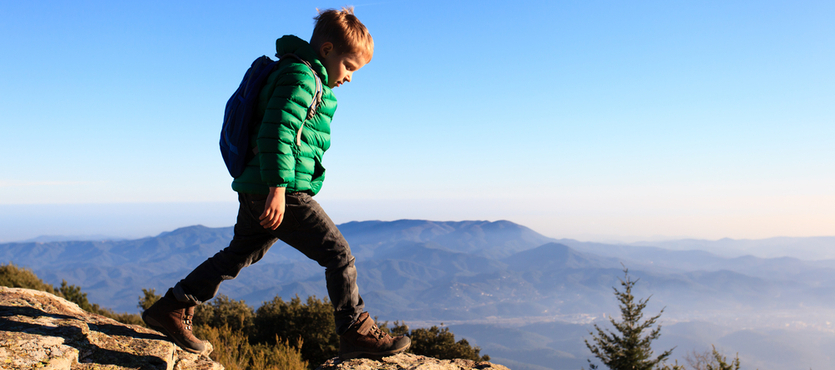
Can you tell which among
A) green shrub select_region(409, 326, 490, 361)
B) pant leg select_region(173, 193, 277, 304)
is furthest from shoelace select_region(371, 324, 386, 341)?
green shrub select_region(409, 326, 490, 361)

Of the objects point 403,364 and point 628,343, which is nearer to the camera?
point 403,364

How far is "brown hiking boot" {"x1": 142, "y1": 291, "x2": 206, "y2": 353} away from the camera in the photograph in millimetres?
3166

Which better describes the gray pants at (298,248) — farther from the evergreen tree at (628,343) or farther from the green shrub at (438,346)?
the evergreen tree at (628,343)

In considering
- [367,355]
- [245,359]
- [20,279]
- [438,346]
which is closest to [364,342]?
[367,355]

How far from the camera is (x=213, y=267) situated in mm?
3145

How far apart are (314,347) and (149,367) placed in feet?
21.5

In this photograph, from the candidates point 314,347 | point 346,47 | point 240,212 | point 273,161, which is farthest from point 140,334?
point 314,347

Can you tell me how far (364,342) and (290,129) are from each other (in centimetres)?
165

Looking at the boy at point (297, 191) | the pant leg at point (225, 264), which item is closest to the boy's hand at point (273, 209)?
the boy at point (297, 191)

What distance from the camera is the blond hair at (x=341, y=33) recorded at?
→ 9.16 ft

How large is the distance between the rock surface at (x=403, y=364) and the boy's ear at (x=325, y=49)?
222 cm

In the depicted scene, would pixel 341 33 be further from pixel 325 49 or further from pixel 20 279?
pixel 20 279

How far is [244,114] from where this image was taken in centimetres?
267

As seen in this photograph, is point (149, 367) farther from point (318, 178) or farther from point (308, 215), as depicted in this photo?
point (318, 178)
